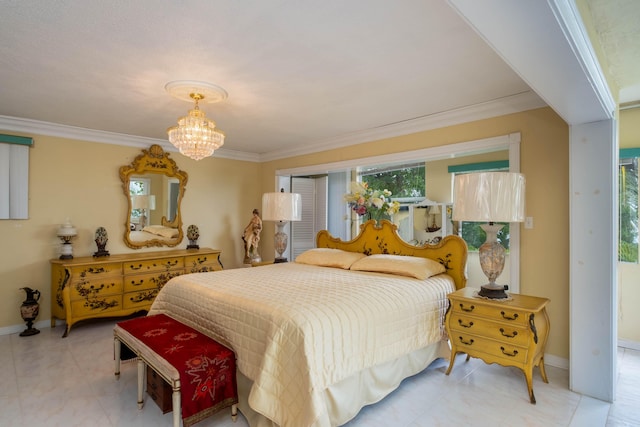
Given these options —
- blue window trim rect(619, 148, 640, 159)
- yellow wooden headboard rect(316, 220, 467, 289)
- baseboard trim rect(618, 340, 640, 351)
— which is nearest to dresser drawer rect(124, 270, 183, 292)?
yellow wooden headboard rect(316, 220, 467, 289)

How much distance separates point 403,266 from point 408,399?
110 cm

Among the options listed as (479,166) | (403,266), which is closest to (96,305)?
(403,266)

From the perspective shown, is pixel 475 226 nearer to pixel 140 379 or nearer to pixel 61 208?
pixel 140 379

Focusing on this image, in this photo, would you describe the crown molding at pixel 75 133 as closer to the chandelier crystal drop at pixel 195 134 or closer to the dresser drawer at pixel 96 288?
the dresser drawer at pixel 96 288

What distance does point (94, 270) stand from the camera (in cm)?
373

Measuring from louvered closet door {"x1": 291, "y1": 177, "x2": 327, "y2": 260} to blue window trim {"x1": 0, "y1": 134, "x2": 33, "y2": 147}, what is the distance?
11.0ft

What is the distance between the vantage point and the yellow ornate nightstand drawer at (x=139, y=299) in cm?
393

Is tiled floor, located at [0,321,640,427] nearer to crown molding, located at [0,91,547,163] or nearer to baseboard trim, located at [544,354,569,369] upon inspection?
baseboard trim, located at [544,354,569,369]

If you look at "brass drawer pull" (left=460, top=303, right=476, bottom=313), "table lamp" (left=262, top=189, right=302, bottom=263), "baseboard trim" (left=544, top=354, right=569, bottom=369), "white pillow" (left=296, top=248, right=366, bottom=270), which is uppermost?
"table lamp" (left=262, top=189, right=302, bottom=263)

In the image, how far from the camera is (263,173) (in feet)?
19.0

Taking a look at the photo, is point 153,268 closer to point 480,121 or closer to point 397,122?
point 397,122

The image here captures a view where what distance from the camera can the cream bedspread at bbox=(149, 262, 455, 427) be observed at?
1729 millimetres

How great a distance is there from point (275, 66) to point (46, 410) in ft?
9.11

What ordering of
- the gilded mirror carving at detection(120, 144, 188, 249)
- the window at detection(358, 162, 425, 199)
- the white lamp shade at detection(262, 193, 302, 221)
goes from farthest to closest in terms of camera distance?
the window at detection(358, 162, 425, 199) → the gilded mirror carving at detection(120, 144, 188, 249) → the white lamp shade at detection(262, 193, 302, 221)
